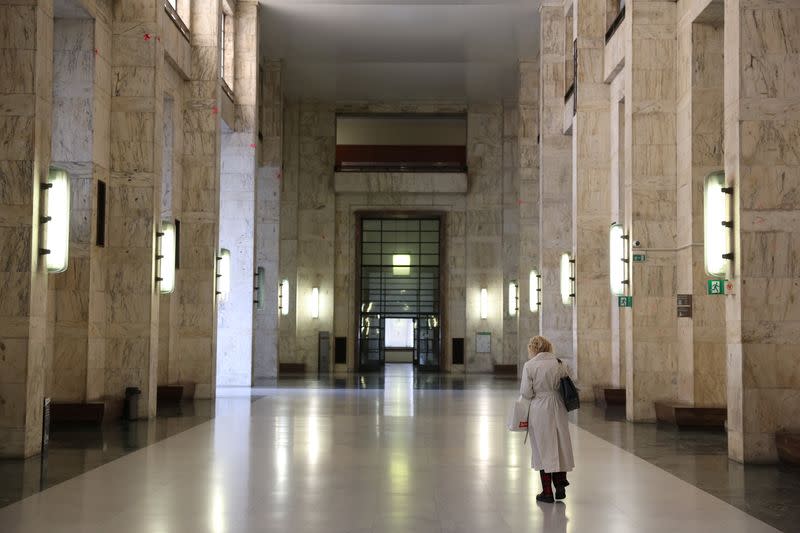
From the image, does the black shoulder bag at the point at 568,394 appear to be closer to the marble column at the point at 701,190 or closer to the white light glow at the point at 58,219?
the white light glow at the point at 58,219

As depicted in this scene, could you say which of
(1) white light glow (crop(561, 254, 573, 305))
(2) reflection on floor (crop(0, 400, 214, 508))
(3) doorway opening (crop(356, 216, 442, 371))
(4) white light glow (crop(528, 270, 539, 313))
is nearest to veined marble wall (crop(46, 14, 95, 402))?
(2) reflection on floor (crop(0, 400, 214, 508))

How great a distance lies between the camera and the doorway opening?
126ft

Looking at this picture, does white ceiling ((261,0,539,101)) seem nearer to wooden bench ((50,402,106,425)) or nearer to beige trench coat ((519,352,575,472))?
wooden bench ((50,402,106,425))

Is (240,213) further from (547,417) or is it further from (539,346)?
(547,417)

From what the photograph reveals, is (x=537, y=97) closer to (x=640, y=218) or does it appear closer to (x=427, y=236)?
(x=427, y=236)

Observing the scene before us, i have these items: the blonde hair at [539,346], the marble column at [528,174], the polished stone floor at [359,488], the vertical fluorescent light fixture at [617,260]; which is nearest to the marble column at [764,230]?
the polished stone floor at [359,488]

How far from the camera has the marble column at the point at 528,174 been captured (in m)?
30.2

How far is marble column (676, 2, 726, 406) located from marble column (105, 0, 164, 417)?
8458 millimetres

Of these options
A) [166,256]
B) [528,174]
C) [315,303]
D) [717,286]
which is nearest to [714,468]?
[717,286]

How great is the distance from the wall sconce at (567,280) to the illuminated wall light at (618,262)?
328 cm

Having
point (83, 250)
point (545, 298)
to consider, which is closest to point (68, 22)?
point (83, 250)

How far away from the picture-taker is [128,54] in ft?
53.6

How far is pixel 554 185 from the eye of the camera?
82.4 feet

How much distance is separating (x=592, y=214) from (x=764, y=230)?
9.64 meters
